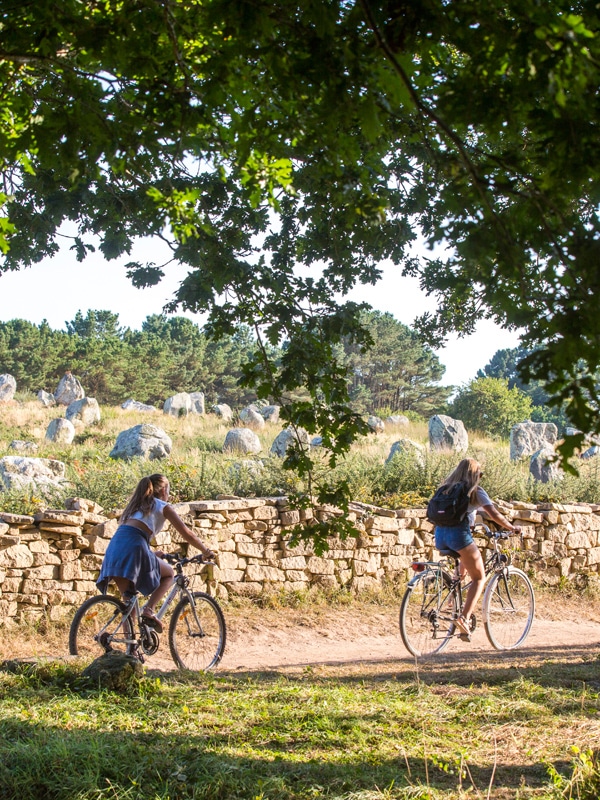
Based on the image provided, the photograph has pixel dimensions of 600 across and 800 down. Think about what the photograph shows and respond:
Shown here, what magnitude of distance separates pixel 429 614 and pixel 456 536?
752 mm

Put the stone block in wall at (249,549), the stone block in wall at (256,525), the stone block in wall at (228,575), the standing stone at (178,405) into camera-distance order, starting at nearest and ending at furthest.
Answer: the stone block in wall at (228,575) < the stone block in wall at (249,549) < the stone block in wall at (256,525) < the standing stone at (178,405)

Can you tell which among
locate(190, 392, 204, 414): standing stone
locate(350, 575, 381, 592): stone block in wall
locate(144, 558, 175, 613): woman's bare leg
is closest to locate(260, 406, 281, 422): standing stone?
locate(190, 392, 204, 414): standing stone

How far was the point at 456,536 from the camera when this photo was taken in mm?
6863

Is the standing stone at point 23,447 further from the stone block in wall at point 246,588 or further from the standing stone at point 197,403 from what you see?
the standing stone at point 197,403

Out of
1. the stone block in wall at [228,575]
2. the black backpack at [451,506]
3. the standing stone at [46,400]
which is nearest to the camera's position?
the black backpack at [451,506]

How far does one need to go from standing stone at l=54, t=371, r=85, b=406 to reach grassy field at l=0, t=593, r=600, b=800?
31764 mm

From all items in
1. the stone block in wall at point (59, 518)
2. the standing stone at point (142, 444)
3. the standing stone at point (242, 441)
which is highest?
the standing stone at point (242, 441)

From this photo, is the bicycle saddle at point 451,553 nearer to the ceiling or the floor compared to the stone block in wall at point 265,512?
nearer to the floor

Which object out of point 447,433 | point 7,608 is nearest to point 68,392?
point 447,433

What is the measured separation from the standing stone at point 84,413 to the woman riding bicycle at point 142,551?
2287cm

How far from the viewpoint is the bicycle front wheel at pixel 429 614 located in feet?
22.9

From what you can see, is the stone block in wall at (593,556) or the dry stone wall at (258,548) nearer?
the dry stone wall at (258,548)

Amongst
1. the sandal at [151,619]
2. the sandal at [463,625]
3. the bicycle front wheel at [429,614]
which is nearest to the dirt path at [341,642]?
the bicycle front wheel at [429,614]

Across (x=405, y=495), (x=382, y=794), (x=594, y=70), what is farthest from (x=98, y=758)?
(x=405, y=495)
